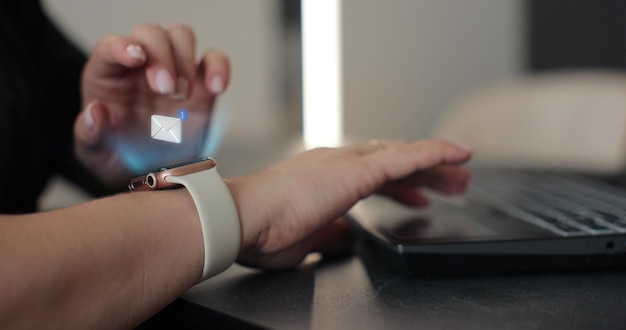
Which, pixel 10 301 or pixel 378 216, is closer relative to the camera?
pixel 10 301

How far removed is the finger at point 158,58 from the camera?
21.8 inches

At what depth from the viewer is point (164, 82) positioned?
0.55 metres

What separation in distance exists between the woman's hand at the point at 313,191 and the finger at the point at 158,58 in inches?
5.3

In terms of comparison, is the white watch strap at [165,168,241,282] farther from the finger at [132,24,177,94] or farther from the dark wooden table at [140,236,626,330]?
the finger at [132,24,177,94]

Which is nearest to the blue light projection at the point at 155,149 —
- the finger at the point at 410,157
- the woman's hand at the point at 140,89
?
the woman's hand at the point at 140,89

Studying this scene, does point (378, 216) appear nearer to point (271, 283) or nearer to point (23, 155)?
point (271, 283)

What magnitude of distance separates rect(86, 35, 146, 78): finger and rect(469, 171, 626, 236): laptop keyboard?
1.16 feet

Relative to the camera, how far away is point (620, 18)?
2.57m

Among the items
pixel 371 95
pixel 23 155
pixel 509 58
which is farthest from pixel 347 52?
pixel 23 155

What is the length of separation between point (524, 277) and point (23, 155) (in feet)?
2.00

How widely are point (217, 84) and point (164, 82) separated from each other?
0.24 ft

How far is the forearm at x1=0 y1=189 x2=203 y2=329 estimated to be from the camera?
0.32 metres

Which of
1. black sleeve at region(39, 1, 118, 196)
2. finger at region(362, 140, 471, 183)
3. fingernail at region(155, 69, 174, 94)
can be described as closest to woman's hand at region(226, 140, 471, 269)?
finger at region(362, 140, 471, 183)

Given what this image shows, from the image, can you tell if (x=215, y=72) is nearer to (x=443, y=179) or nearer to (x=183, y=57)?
(x=183, y=57)
